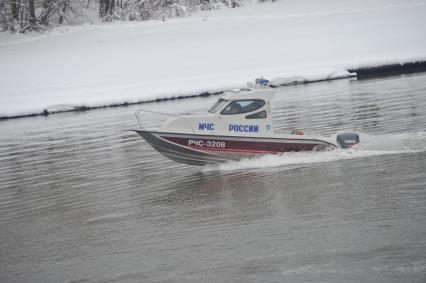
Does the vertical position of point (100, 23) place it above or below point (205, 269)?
above

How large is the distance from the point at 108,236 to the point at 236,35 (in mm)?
39722

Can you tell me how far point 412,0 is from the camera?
188ft

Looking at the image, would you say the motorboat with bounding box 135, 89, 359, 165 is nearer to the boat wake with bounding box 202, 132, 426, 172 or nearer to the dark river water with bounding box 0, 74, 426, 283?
the boat wake with bounding box 202, 132, 426, 172

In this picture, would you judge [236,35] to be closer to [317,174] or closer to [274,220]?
[317,174]

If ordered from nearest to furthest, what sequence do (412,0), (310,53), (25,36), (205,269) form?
(205,269)
(310,53)
(25,36)
(412,0)

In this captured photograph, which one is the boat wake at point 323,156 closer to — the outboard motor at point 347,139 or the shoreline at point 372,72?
the outboard motor at point 347,139

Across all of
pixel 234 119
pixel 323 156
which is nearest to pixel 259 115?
pixel 234 119

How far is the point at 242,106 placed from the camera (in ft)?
54.8

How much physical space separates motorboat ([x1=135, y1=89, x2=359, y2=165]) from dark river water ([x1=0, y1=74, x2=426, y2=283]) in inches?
13.8

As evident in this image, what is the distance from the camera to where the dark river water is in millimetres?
9352

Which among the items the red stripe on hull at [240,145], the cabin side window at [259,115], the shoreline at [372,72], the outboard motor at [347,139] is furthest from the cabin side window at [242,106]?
the shoreline at [372,72]

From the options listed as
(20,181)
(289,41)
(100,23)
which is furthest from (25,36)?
(20,181)

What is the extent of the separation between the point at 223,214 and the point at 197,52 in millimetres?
34460

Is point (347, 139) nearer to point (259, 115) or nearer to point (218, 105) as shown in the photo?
point (259, 115)
